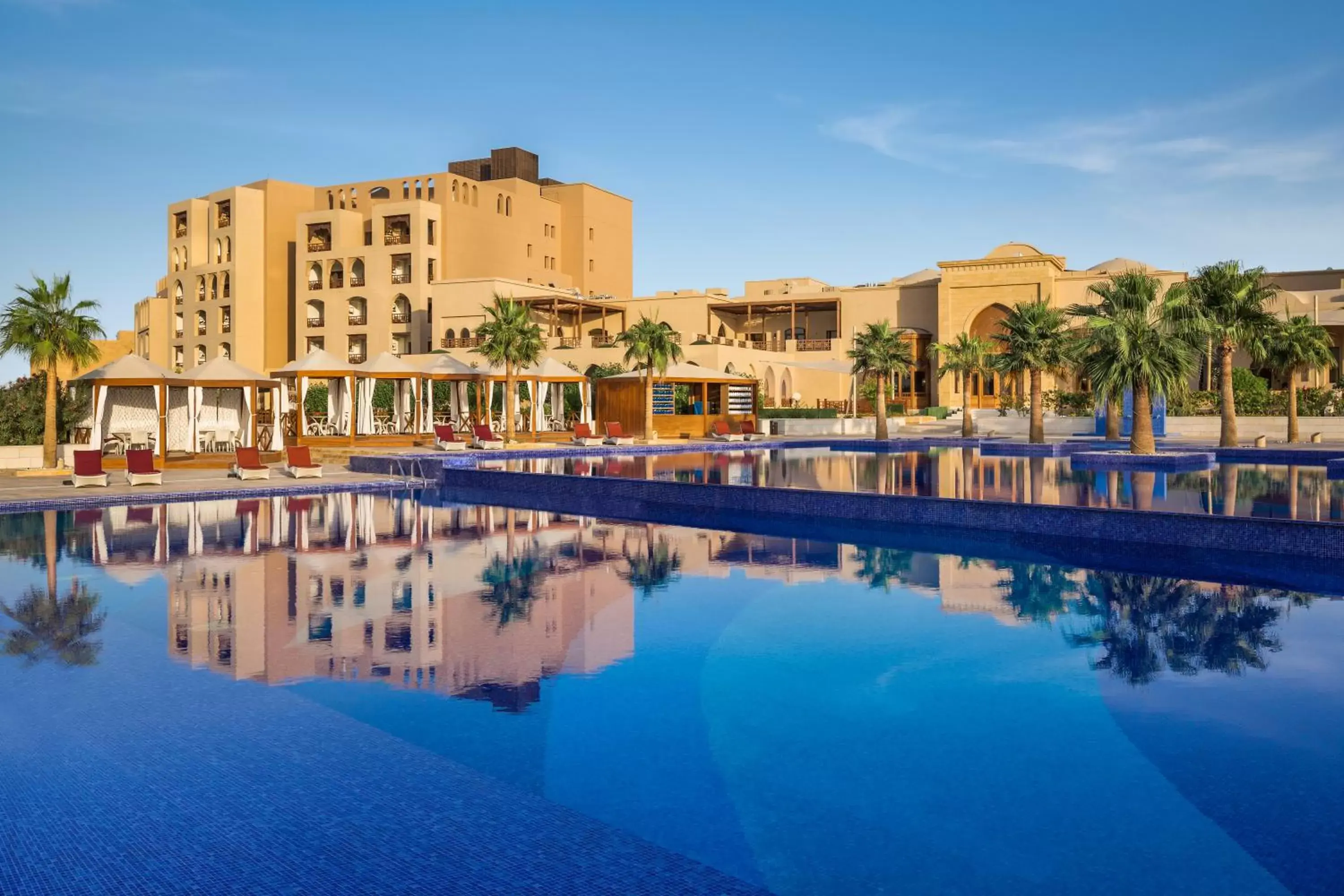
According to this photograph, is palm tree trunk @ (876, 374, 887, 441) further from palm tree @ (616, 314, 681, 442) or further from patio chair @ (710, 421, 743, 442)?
palm tree @ (616, 314, 681, 442)

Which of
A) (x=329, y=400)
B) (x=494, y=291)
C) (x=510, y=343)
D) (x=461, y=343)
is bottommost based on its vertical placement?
(x=329, y=400)

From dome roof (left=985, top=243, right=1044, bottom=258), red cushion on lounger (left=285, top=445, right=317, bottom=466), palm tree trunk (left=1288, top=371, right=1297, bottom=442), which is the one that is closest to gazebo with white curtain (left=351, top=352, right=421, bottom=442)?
red cushion on lounger (left=285, top=445, right=317, bottom=466)

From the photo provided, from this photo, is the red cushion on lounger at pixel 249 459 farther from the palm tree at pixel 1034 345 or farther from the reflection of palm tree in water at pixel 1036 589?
the palm tree at pixel 1034 345

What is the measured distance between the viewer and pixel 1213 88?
25.5 m

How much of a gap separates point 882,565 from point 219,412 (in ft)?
70.0

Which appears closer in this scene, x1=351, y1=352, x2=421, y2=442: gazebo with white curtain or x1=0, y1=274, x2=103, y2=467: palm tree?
x1=0, y1=274, x2=103, y2=467: palm tree

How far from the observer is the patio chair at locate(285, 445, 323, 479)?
19.4 metres

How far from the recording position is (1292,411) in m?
27.3

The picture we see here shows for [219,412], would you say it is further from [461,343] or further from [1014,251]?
[1014,251]

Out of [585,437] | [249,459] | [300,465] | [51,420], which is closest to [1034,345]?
[585,437]

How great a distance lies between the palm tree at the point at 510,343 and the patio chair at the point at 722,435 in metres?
6.66

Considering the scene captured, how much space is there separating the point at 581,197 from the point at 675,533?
158 ft

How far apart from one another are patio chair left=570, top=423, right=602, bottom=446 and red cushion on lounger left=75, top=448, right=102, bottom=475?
1383 cm

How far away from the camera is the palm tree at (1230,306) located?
23.3 meters
